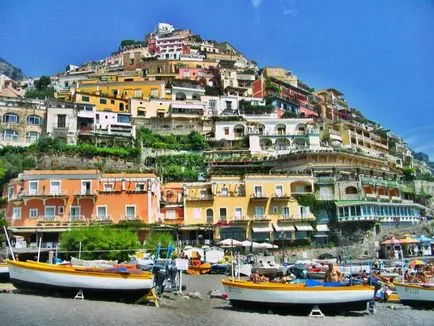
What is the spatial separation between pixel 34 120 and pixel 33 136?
2236mm

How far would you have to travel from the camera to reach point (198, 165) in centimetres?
5744

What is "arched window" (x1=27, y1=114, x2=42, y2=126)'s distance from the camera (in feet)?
193

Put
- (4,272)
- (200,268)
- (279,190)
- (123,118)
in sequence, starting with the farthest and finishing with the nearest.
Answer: (123,118), (279,190), (200,268), (4,272)

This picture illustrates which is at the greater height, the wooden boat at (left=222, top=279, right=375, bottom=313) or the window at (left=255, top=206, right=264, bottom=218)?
the window at (left=255, top=206, right=264, bottom=218)

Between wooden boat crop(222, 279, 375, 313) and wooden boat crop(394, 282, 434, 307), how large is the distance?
13.6ft

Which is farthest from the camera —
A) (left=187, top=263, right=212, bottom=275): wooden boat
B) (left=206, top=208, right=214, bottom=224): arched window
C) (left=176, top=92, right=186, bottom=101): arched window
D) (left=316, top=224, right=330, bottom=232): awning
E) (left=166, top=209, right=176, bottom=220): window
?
(left=176, top=92, right=186, bottom=101): arched window

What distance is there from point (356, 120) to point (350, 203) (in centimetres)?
4607

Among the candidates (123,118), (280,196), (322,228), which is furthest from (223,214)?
(123,118)

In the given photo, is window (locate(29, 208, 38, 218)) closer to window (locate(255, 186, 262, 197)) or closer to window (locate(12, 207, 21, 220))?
window (locate(12, 207, 21, 220))

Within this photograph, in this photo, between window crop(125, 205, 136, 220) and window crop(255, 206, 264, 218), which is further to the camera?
window crop(255, 206, 264, 218)

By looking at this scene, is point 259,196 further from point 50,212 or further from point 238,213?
point 50,212

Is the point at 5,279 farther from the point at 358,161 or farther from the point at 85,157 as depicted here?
the point at 358,161

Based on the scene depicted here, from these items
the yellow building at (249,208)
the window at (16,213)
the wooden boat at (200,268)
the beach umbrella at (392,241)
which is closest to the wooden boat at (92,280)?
the wooden boat at (200,268)

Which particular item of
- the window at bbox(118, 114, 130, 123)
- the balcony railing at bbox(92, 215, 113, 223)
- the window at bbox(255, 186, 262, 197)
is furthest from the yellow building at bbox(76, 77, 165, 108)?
the balcony railing at bbox(92, 215, 113, 223)
